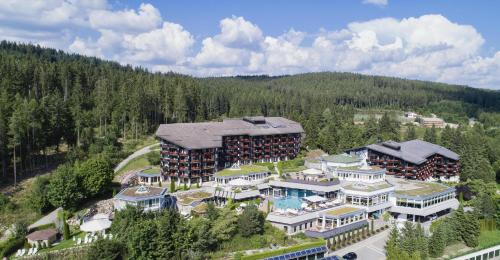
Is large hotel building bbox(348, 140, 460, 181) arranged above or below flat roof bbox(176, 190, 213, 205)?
above

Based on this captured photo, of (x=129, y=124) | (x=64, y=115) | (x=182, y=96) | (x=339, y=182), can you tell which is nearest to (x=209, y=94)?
(x=182, y=96)

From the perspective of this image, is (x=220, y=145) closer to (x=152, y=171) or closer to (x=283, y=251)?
(x=152, y=171)

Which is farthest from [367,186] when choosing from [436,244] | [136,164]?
[136,164]

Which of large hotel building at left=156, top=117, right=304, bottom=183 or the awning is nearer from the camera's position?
the awning

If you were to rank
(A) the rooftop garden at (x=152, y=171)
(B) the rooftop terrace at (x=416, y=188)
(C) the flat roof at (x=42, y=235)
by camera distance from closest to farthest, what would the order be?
(C) the flat roof at (x=42, y=235) → (B) the rooftop terrace at (x=416, y=188) → (A) the rooftop garden at (x=152, y=171)

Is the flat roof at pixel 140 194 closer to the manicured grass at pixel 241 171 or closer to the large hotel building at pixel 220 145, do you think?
Answer: the large hotel building at pixel 220 145

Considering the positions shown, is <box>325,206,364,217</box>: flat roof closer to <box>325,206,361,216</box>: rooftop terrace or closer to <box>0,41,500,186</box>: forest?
<box>325,206,361,216</box>: rooftop terrace

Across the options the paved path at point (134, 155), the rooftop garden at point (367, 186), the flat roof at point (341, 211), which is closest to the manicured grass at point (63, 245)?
the paved path at point (134, 155)

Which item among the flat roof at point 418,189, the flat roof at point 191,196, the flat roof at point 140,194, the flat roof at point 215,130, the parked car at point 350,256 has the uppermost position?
the flat roof at point 215,130

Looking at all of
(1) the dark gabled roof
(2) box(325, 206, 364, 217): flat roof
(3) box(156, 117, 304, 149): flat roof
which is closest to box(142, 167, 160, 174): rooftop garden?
(3) box(156, 117, 304, 149): flat roof
